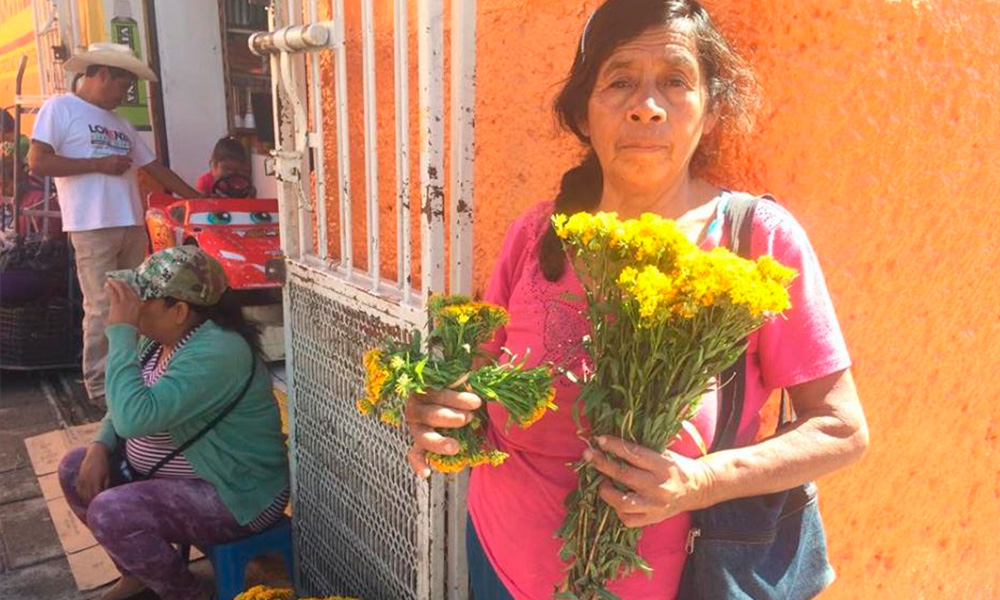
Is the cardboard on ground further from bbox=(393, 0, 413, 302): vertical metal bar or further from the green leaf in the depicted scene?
the green leaf

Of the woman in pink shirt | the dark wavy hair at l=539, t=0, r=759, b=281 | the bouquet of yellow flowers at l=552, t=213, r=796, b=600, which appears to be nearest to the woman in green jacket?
the woman in pink shirt

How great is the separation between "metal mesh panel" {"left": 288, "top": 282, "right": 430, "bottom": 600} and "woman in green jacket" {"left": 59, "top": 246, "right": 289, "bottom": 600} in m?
0.17

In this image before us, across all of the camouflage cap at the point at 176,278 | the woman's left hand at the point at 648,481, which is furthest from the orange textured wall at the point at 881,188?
the camouflage cap at the point at 176,278

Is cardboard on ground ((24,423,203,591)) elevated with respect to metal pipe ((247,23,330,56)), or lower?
lower

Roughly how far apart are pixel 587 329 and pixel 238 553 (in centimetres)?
210

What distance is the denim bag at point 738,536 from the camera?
1233 millimetres

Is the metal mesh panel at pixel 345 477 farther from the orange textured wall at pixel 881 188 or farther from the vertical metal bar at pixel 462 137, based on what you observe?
the orange textured wall at pixel 881 188

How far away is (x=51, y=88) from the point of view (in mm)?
6848

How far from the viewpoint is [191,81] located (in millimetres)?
5609


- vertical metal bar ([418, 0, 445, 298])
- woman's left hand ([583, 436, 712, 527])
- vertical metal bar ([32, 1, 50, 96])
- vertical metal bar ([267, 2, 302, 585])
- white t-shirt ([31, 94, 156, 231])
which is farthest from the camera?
vertical metal bar ([32, 1, 50, 96])

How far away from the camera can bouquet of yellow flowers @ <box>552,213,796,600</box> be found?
0.93m

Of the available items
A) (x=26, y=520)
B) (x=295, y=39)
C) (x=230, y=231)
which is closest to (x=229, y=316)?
(x=295, y=39)

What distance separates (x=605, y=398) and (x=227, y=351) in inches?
77.1

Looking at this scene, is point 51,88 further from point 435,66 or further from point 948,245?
point 948,245
